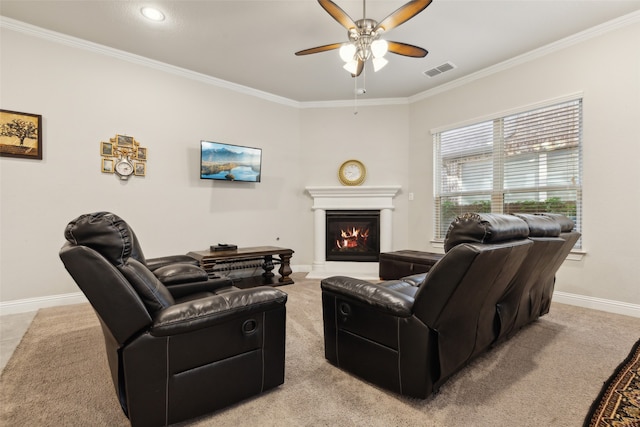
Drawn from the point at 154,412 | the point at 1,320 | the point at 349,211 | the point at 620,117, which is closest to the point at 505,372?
the point at 154,412

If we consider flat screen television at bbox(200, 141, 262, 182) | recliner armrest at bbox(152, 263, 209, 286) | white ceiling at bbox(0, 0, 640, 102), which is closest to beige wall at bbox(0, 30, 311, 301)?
flat screen television at bbox(200, 141, 262, 182)

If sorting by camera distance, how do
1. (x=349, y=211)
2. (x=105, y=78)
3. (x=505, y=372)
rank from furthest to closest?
(x=349, y=211), (x=105, y=78), (x=505, y=372)

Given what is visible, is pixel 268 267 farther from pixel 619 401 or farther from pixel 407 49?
pixel 619 401

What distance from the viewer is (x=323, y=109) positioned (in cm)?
541

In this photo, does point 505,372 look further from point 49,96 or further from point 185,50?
point 49,96

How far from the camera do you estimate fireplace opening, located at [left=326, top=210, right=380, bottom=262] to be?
5.19m

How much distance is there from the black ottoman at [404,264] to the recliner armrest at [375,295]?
2.11 m

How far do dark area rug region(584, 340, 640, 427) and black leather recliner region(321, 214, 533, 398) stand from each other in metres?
0.58

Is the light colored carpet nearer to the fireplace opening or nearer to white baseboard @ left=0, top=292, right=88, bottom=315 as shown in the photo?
white baseboard @ left=0, top=292, right=88, bottom=315

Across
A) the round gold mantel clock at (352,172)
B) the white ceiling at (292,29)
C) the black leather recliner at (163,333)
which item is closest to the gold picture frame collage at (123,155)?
the white ceiling at (292,29)

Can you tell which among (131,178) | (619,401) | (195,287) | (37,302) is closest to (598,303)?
(619,401)

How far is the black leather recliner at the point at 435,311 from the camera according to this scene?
1.43m

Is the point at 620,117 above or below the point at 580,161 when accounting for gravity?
above

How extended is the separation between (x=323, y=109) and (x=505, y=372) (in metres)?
4.70
